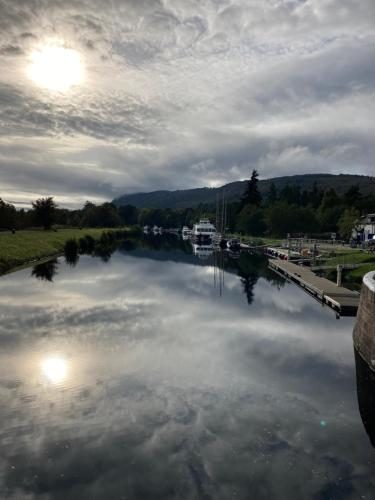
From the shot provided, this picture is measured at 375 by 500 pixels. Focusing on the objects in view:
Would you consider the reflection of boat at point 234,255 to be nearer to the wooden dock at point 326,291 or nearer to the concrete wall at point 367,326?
the wooden dock at point 326,291

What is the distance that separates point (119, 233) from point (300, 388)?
15814 centimetres

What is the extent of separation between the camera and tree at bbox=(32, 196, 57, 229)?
125381 mm

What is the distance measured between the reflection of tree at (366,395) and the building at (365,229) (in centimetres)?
7570

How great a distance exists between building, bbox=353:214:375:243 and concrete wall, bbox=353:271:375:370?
239ft

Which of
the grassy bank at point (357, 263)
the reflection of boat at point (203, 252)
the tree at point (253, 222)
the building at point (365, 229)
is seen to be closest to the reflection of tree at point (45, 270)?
the reflection of boat at point (203, 252)

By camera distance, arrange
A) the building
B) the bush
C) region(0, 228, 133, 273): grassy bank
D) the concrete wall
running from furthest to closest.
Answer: the bush
the building
region(0, 228, 133, 273): grassy bank
the concrete wall

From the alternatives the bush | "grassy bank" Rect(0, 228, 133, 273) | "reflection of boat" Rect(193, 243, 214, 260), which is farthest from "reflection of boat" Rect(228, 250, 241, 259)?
"grassy bank" Rect(0, 228, 133, 273)

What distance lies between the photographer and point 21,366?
21219mm

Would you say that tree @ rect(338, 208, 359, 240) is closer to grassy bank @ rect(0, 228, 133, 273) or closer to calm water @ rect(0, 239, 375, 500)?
calm water @ rect(0, 239, 375, 500)

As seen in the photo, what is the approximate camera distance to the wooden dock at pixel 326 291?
33594mm

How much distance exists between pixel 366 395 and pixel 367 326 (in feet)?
12.9

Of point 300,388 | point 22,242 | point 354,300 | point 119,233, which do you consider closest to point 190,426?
point 300,388

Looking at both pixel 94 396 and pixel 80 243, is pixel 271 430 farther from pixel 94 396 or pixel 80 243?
pixel 80 243

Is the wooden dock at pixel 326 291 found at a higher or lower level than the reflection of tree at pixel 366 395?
higher
